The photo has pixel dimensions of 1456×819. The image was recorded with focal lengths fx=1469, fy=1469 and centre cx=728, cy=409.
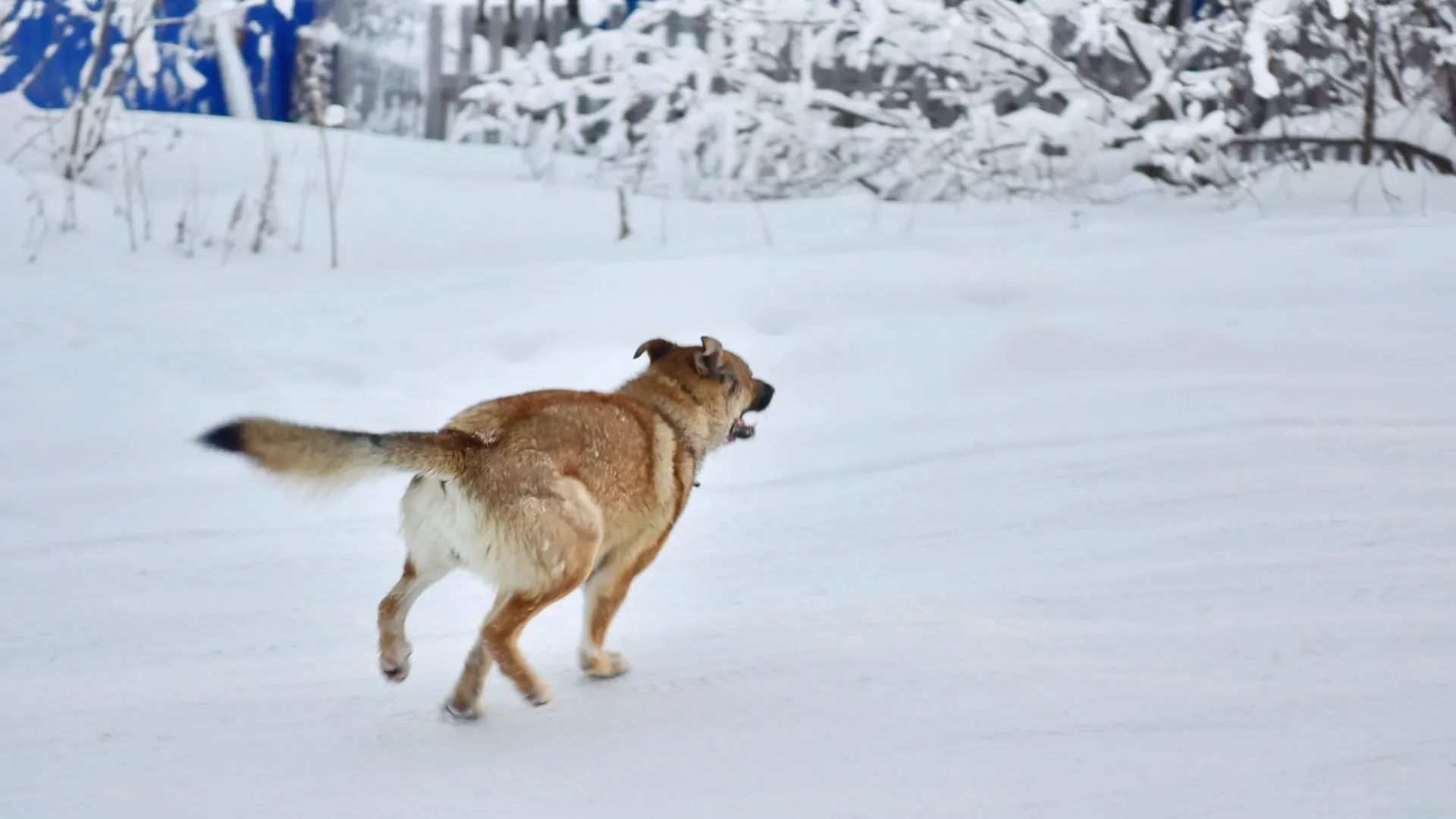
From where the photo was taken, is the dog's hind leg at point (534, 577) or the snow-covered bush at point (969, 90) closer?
the dog's hind leg at point (534, 577)

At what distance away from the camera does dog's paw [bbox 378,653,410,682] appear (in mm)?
3998

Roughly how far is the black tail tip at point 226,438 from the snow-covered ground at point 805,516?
308 millimetres

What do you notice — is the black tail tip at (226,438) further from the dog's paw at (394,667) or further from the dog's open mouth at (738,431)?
the dog's open mouth at (738,431)

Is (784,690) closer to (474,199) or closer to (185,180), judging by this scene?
(474,199)

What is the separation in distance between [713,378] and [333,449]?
5.07 ft

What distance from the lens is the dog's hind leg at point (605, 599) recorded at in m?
4.27

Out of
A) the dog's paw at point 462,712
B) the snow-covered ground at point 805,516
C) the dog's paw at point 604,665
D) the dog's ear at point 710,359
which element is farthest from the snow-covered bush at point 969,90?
the dog's paw at point 462,712

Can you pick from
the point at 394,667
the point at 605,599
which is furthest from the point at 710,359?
the point at 394,667

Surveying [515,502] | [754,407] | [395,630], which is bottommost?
[395,630]

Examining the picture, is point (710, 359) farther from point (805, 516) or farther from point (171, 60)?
point (171, 60)

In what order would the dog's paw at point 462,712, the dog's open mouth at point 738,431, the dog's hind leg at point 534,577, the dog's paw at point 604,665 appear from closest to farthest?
the dog's hind leg at point 534,577 → the dog's paw at point 462,712 → the dog's paw at point 604,665 → the dog's open mouth at point 738,431

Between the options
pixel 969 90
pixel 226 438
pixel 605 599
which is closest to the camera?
pixel 226 438

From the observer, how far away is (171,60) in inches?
508

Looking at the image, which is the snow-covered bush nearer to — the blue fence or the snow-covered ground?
the snow-covered ground
